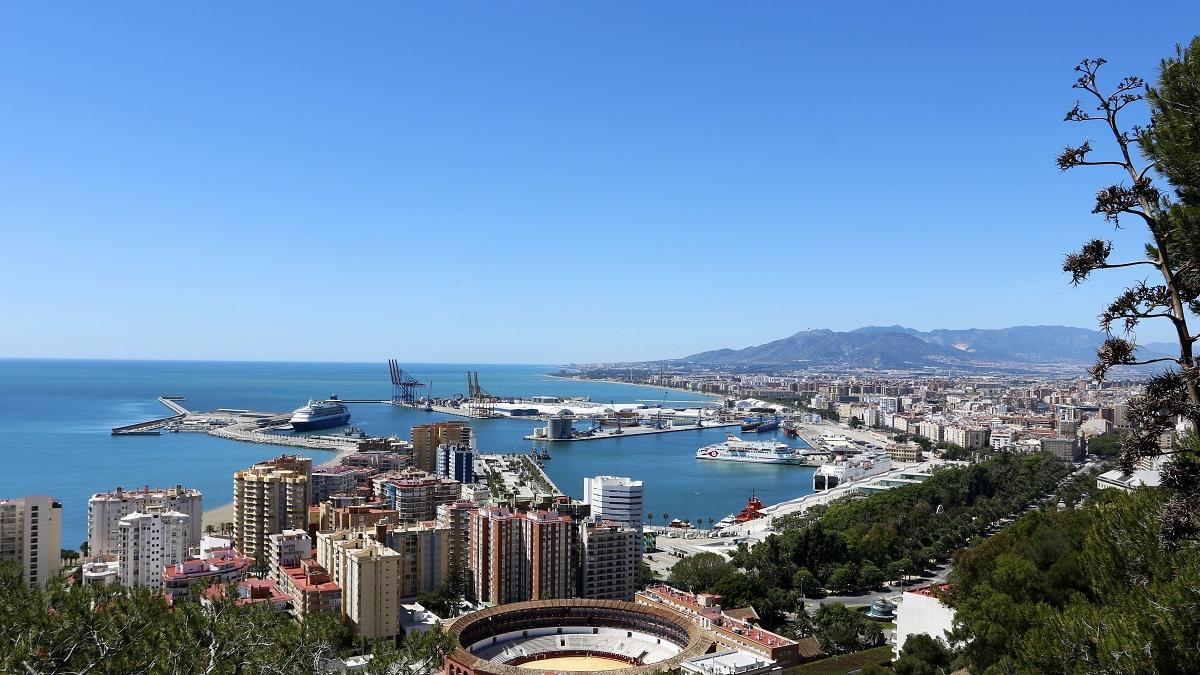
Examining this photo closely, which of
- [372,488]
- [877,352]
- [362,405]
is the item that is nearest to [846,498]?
[372,488]

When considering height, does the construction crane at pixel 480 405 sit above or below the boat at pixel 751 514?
above

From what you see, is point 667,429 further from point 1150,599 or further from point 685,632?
point 1150,599

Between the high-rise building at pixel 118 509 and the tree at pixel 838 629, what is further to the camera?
the high-rise building at pixel 118 509

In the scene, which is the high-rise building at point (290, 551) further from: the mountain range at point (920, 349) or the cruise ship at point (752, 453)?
the mountain range at point (920, 349)

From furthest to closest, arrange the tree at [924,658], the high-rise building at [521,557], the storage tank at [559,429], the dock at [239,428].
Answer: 1. the storage tank at [559,429]
2. the dock at [239,428]
3. the high-rise building at [521,557]
4. the tree at [924,658]

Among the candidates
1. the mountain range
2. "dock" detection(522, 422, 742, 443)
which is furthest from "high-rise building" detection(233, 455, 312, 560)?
the mountain range

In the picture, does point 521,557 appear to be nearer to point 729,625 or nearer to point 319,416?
point 729,625

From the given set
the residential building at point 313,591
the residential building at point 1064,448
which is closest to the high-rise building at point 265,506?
the residential building at point 313,591
